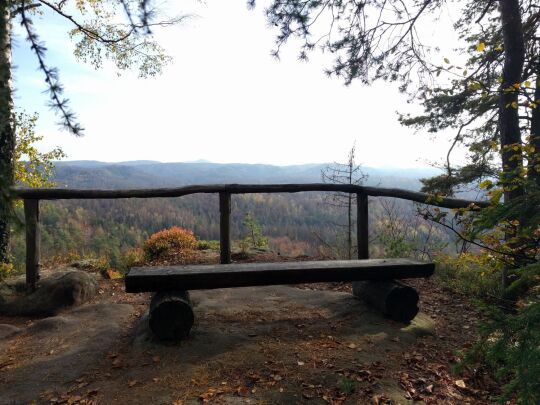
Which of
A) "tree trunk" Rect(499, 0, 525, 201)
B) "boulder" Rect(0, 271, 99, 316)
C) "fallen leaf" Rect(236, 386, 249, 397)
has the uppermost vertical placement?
"tree trunk" Rect(499, 0, 525, 201)

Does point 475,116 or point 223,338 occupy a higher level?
point 475,116

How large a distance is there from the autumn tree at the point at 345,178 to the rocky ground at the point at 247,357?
12.5 ft

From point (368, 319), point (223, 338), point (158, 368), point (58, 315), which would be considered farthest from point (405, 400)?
point (58, 315)

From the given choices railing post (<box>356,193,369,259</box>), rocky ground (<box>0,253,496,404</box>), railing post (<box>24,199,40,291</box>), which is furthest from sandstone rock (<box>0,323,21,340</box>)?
railing post (<box>356,193,369,259</box>)

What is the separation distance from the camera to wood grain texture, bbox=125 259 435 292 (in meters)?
3.74

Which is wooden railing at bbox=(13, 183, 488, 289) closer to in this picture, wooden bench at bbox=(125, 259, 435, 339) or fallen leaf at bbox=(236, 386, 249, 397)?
wooden bench at bbox=(125, 259, 435, 339)

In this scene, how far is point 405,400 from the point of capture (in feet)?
9.36

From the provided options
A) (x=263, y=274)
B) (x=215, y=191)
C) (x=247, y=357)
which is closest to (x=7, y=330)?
(x=247, y=357)

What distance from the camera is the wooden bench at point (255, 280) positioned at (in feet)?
11.9

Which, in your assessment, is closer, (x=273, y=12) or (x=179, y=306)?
(x=179, y=306)

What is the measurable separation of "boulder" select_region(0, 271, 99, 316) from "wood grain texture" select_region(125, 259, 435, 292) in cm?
166

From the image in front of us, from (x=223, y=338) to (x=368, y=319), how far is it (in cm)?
171

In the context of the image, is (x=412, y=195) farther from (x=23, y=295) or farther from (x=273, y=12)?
(x=23, y=295)

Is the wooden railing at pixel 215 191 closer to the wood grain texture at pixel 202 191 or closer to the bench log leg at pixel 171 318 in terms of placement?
the wood grain texture at pixel 202 191
